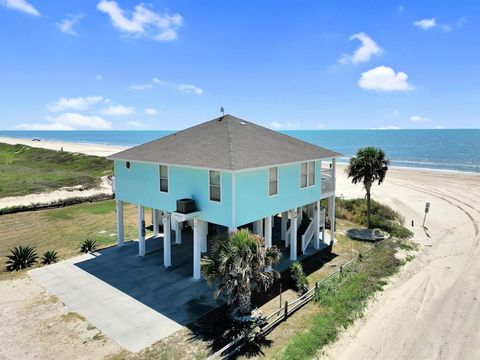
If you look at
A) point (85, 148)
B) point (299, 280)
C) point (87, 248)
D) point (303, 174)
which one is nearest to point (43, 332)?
point (87, 248)

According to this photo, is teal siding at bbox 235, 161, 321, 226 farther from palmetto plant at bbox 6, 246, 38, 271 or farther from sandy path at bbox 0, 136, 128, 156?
sandy path at bbox 0, 136, 128, 156

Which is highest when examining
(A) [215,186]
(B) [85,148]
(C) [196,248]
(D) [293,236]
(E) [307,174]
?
(E) [307,174]

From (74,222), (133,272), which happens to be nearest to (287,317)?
(133,272)

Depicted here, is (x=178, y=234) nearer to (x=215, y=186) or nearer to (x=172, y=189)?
(x=172, y=189)

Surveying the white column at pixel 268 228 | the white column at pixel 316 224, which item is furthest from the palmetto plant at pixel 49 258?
the white column at pixel 316 224

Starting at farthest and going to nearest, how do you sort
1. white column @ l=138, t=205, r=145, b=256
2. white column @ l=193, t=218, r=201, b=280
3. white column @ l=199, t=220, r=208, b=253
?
white column @ l=199, t=220, r=208, b=253, white column @ l=138, t=205, r=145, b=256, white column @ l=193, t=218, r=201, b=280

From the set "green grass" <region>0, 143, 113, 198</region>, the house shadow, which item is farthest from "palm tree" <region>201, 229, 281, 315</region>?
"green grass" <region>0, 143, 113, 198</region>

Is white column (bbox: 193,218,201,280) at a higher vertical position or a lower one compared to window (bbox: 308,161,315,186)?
lower

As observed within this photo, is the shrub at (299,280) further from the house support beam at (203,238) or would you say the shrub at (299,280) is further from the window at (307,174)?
the house support beam at (203,238)
